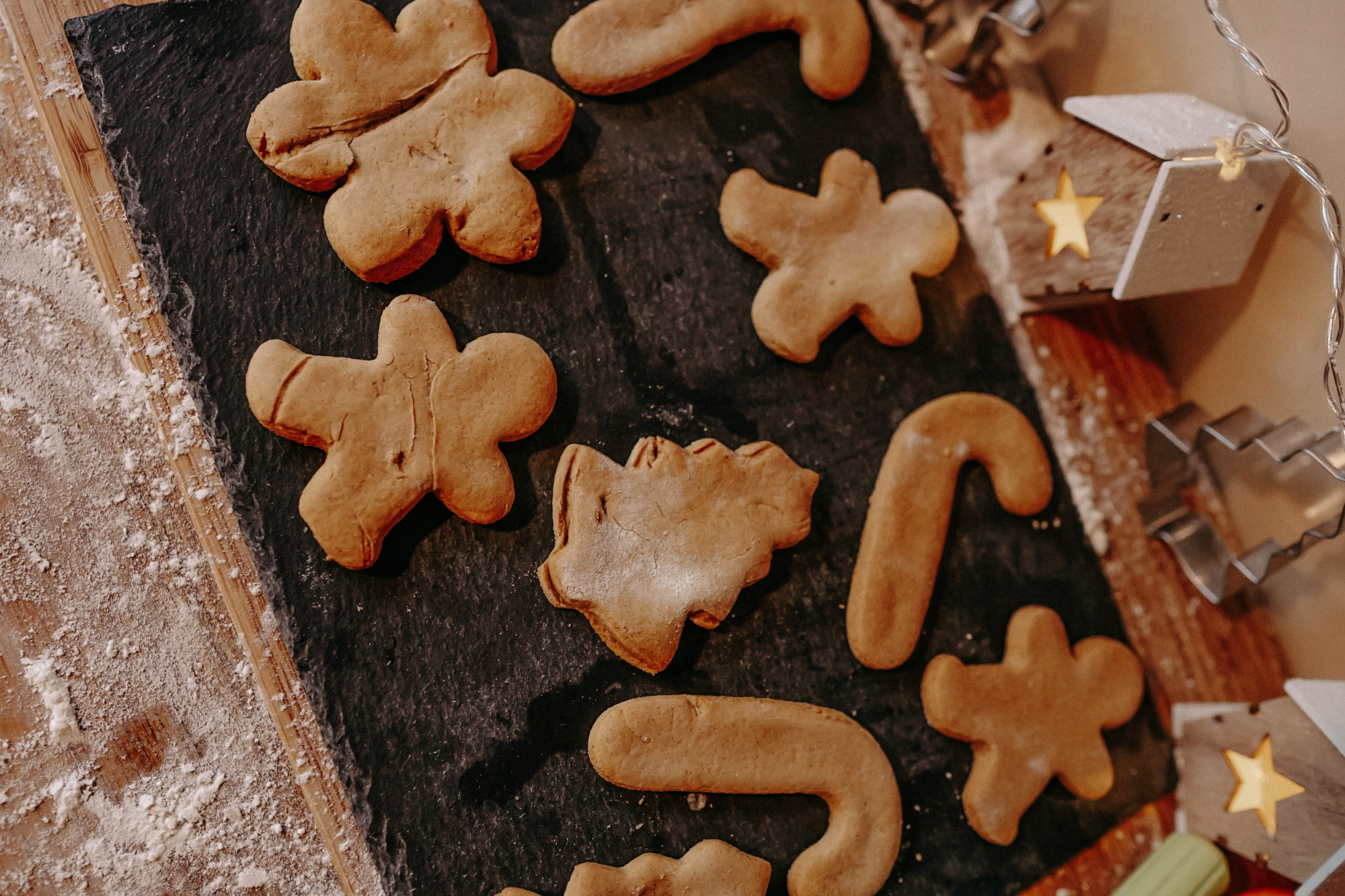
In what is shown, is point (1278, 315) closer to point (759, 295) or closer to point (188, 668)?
point (759, 295)

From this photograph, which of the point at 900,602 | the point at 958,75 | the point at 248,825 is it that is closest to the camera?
the point at 248,825

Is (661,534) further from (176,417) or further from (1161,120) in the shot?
(1161,120)

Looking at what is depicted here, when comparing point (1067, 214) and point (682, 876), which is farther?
point (1067, 214)

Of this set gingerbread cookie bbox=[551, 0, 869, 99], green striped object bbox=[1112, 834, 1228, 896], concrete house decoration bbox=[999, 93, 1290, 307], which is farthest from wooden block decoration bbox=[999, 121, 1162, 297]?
green striped object bbox=[1112, 834, 1228, 896]

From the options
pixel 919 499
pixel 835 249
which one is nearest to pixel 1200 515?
pixel 919 499

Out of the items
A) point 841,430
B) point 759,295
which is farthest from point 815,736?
point 759,295

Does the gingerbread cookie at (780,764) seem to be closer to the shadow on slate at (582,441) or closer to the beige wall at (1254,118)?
the shadow on slate at (582,441)
